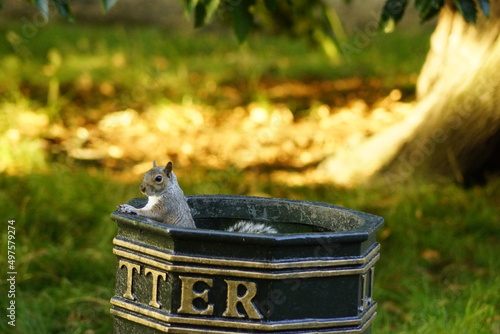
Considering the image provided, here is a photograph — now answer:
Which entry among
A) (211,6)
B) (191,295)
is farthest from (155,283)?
(211,6)

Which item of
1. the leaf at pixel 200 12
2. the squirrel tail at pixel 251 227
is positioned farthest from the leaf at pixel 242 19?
the squirrel tail at pixel 251 227

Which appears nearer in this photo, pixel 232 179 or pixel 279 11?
pixel 232 179

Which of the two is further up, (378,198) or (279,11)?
(279,11)

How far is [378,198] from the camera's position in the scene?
5363 mm

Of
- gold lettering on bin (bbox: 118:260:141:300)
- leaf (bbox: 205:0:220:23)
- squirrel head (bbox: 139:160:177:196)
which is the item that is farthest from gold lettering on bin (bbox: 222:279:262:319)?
leaf (bbox: 205:0:220:23)

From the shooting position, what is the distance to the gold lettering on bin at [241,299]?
206 cm

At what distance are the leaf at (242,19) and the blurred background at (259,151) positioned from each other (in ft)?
0.21

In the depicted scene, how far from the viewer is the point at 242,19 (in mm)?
3453

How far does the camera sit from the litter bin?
2.05m

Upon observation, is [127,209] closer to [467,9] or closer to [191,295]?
[191,295]

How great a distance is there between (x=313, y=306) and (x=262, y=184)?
3416mm

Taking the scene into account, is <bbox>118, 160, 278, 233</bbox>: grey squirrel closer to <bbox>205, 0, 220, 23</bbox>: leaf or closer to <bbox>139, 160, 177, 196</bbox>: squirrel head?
<bbox>139, 160, 177, 196</bbox>: squirrel head

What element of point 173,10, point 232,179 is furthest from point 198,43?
point 232,179

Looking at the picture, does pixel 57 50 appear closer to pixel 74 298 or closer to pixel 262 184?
pixel 262 184
